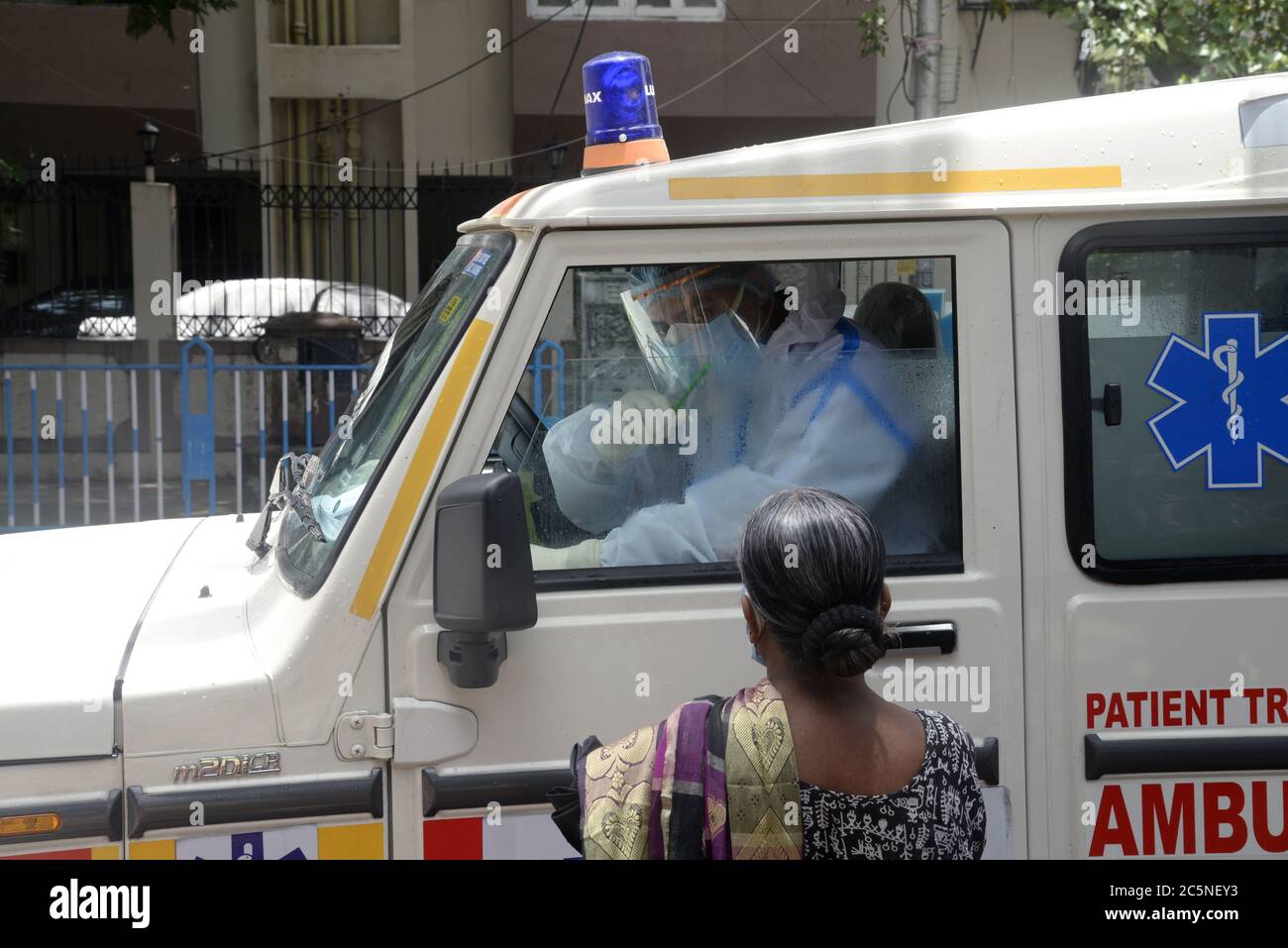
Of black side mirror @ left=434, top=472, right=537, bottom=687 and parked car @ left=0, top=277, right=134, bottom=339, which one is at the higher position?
parked car @ left=0, top=277, right=134, bottom=339

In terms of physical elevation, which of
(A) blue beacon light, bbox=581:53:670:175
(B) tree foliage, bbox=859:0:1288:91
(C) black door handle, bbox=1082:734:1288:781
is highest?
(B) tree foliage, bbox=859:0:1288:91

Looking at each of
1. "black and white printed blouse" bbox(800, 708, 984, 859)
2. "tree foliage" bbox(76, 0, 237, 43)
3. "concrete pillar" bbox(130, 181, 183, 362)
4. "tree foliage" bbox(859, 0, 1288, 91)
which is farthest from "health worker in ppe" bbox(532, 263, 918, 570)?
"concrete pillar" bbox(130, 181, 183, 362)

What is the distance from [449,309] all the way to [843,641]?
115cm

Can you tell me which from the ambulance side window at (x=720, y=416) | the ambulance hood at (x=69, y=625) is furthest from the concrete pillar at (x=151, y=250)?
the ambulance side window at (x=720, y=416)

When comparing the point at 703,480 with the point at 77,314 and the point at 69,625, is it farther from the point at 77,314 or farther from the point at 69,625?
the point at 77,314

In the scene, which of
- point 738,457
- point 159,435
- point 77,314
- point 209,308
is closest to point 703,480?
point 738,457

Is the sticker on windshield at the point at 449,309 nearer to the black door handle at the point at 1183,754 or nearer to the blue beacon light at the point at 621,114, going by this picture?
the blue beacon light at the point at 621,114

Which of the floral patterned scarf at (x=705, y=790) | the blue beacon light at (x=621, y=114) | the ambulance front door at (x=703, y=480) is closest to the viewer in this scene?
the floral patterned scarf at (x=705, y=790)

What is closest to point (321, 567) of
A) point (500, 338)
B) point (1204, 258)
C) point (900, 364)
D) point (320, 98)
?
point (500, 338)

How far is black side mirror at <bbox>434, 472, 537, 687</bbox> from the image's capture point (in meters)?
2.13

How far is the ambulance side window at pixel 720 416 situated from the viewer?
2.49m

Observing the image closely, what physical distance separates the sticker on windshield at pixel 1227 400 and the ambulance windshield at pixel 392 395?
50.6 inches

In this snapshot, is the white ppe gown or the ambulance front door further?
the white ppe gown

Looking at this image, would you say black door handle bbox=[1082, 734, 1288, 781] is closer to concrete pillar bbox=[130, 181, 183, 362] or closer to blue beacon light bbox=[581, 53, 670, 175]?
blue beacon light bbox=[581, 53, 670, 175]
